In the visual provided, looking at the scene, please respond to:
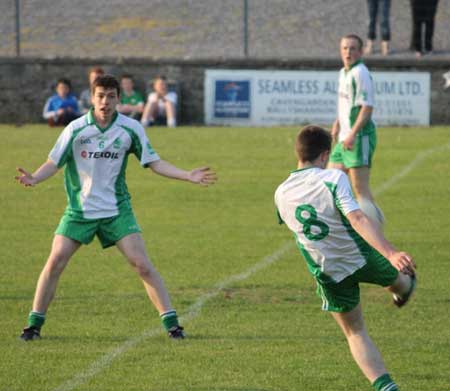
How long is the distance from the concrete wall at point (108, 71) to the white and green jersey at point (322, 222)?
20178 millimetres

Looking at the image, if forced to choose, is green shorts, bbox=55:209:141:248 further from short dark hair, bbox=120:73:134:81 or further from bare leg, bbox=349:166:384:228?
short dark hair, bbox=120:73:134:81

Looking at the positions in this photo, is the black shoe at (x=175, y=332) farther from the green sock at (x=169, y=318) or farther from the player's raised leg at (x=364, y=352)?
the player's raised leg at (x=364, y=352)

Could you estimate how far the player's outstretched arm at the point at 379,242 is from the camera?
537cm

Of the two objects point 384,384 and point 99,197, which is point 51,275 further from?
point 384,384

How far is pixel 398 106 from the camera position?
2562 centimetres

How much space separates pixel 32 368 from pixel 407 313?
3105 mm

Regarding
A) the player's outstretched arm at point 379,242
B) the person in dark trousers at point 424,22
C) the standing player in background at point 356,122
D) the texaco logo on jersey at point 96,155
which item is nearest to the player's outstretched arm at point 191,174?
the texaco logo on jersey at point 96,155

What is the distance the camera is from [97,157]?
814cm

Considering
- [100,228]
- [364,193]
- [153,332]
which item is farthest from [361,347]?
[364,193]

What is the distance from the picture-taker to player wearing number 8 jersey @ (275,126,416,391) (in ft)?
19.9

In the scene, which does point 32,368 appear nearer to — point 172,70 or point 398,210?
point 398,210

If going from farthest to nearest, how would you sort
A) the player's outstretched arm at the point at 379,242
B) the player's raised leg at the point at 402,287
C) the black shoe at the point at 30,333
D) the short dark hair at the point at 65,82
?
1. the short dark hair at the point at 65,82
2. the black shoe at the point at 30,333
3. the player's raised leg at the point at 402,287
4. the player's outstretched arm at the point at 379,242

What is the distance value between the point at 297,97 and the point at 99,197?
1821 cm

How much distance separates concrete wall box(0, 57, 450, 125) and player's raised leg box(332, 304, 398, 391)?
20244mm
